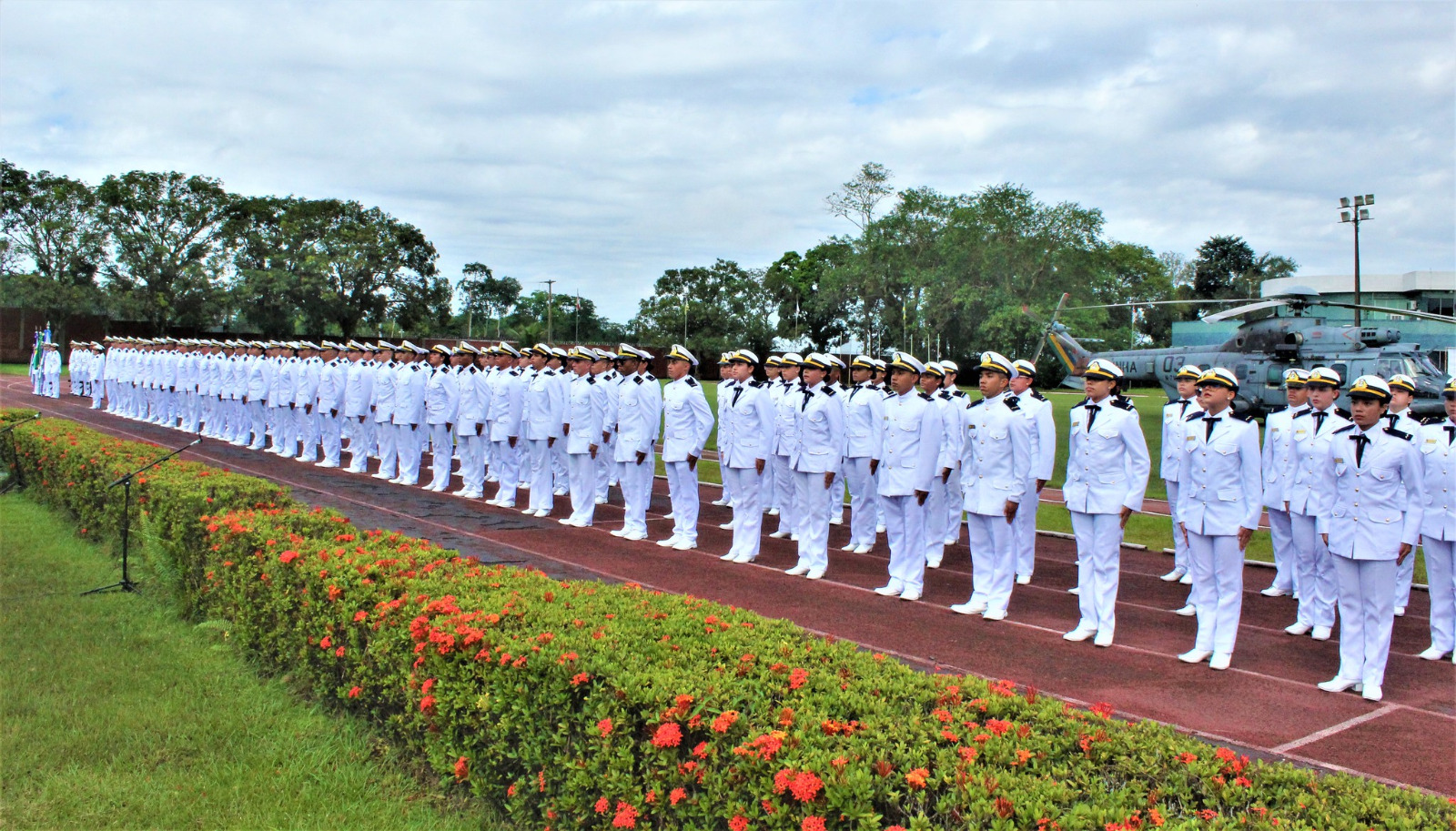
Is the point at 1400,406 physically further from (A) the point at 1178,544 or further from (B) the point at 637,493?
(B) the point at 637,493

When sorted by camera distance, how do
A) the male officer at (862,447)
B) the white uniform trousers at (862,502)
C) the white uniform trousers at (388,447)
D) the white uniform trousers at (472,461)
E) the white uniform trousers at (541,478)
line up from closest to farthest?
the male officer at (862,447)
the white uniform trousers at (862,502)
the white uniform trousers at (541,478)
the white uniform trousers at (472,461)
the white uniform trousers at (388,447)

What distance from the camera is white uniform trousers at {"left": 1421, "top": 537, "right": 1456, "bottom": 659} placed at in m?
6.88

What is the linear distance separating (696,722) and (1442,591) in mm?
6337

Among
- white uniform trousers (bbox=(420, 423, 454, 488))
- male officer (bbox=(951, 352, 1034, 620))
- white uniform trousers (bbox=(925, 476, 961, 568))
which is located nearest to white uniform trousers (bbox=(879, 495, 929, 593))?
male officer (bbox=(951, 352, 1034, 620))

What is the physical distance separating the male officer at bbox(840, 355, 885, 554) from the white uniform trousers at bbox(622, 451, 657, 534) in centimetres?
219

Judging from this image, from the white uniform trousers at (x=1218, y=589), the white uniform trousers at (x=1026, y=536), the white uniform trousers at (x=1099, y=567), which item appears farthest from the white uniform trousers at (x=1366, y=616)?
the white uniform trousers at (x=1026, y=536)

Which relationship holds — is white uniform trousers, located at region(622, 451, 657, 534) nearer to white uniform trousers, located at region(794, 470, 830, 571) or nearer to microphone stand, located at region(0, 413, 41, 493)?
white uniform trousers, located at region(794, 470, 830, 571)

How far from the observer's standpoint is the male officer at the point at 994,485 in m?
7.54

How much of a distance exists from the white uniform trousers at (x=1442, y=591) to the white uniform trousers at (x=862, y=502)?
4742 millimetres

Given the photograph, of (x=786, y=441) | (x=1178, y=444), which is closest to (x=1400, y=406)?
(x=1178, y=444)

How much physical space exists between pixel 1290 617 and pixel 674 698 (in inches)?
261

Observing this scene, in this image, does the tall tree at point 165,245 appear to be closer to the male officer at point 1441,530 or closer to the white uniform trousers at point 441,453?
the white uniform trousers at point 441,453

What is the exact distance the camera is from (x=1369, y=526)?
5957 millimetres

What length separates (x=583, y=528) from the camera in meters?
11.3
